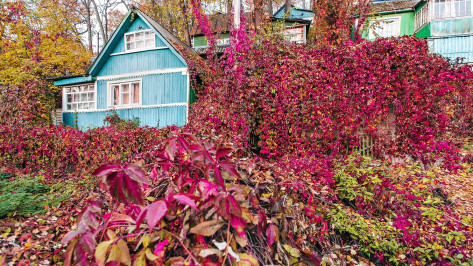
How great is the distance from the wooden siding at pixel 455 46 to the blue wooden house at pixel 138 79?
46.8ft

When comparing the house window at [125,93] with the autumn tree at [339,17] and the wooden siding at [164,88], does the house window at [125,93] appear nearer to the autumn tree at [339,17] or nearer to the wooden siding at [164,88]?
the wooden siding at [164,88]

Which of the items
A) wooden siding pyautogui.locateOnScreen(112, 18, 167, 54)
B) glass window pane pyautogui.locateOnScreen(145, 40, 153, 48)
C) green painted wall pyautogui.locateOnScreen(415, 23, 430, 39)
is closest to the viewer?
wooden siding pyautogui.locateOnScreen(112, 18, 167, 54)

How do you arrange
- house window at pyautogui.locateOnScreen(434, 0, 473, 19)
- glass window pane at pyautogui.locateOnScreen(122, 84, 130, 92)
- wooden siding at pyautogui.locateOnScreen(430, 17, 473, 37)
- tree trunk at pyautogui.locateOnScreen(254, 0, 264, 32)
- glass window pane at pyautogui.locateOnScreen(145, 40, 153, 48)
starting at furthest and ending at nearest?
tree trunk at pyautogui.locateOnScreen(254, 0, 264, 32) → house window at pyautogui.locateOnScreen(434, 0, 473, 19) → wooden siding at pyautogui.locateOnScreen(430, 17, 473, 37) → glass window pane at pyautogui.locateOnScreen(122, 84, 130, 92) → glass window pane at pyautogui.locateOnScreen(145, 40, 153, 48)

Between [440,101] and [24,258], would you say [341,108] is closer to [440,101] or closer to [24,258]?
[440,101]

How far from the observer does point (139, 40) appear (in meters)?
11.7

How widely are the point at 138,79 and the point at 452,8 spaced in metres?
17.8

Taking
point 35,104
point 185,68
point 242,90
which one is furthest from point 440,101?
point 35,104

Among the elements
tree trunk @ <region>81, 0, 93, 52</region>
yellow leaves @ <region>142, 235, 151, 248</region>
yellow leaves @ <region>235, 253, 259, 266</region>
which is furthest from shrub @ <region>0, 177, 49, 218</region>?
tree trunk @ <region>81, 0, 93, 52</region>

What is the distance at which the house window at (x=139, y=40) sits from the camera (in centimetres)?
1152

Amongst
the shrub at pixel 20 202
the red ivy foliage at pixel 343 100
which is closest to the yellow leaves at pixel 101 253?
the shrub at pixel 20 202

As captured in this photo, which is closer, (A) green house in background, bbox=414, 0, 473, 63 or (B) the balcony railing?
(A) green house in background, bbox=414, 0, 473, 63

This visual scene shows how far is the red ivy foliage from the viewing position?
5.75 metres

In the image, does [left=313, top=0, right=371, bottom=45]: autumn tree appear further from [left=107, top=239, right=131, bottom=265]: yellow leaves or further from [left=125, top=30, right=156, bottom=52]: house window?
[left=107, top=239, right=131, bottom=265]: yellow leaves

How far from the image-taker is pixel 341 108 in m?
6.00
